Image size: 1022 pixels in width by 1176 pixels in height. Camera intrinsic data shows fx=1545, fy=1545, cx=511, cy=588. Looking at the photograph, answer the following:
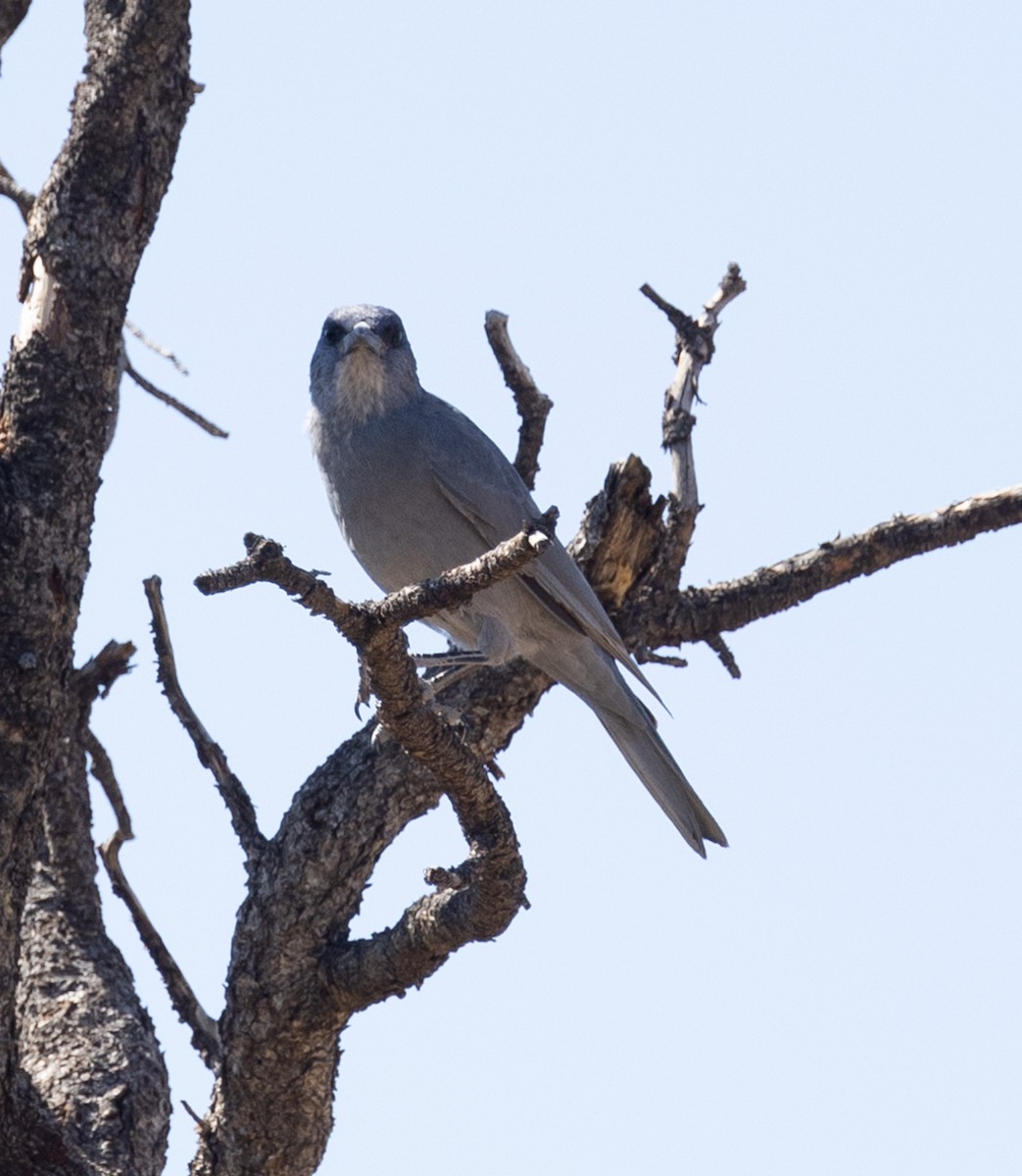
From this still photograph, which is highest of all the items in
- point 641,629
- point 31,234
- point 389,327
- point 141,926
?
point 389,327

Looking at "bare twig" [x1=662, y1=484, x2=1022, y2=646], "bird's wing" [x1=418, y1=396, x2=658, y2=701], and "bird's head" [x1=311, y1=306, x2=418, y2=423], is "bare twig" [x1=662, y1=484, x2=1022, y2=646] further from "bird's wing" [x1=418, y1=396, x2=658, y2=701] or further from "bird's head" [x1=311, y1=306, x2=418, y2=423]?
"bird's head" [x1=311, y1=306, x2=418, y2=423]

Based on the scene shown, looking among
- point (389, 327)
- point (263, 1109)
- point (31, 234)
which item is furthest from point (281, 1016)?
point (389, 327)

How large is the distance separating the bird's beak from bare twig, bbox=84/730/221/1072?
184 centimetres

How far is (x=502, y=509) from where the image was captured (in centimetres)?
588

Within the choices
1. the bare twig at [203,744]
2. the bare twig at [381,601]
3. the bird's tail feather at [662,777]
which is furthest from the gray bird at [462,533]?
the bare twig at [381,601]

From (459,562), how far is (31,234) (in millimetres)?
1977

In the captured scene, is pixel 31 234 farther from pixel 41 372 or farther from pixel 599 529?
pixel 599 529

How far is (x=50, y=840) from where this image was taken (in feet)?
17.5

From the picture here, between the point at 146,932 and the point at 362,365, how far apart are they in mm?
2344

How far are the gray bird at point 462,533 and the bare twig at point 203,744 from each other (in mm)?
807

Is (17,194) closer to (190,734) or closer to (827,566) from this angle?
(190,734)

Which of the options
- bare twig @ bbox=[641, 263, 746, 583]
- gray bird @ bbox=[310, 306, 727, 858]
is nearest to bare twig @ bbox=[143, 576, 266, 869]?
gray bird @ bbox=[310, 306, 727, 858]

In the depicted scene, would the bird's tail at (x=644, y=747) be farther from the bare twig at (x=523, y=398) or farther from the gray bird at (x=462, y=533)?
the bare twig at (x=523, y=398)

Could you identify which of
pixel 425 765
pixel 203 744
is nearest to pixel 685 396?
pixel 203 744
